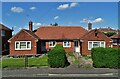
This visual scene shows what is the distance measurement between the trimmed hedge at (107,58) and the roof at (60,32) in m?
24.6

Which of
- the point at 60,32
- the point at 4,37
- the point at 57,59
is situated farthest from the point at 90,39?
the point at 57,59

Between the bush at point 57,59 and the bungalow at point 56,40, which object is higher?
the bungalow at point 56,40

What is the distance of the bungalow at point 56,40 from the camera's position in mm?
38500

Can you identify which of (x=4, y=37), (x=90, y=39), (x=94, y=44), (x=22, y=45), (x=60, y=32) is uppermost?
(x=60, y=32)

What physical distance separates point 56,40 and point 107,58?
25.4m

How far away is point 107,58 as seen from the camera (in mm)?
21250

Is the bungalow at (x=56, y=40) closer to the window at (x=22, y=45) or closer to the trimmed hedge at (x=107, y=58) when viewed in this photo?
the window at (x=22, y=45)

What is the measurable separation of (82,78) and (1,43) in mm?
30856

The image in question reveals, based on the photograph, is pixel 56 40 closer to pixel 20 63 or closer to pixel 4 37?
pixel 4 37

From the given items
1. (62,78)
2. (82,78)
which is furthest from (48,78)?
(82,78)

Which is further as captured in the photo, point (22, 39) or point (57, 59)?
point (22, 39)

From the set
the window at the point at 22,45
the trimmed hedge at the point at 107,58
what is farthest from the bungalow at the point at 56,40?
the trimmed hedge at the point at 107,58

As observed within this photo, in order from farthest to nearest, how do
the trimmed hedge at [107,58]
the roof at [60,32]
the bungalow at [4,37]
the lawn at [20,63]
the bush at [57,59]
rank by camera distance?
the roof at [60,32] → the bungalow at [4,37] → the lawn at [20,63] → the bush at [57,59] → the trimmed hedge at [107,58]

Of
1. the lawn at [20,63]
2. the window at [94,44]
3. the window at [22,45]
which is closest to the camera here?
the lawn at [20,63]
